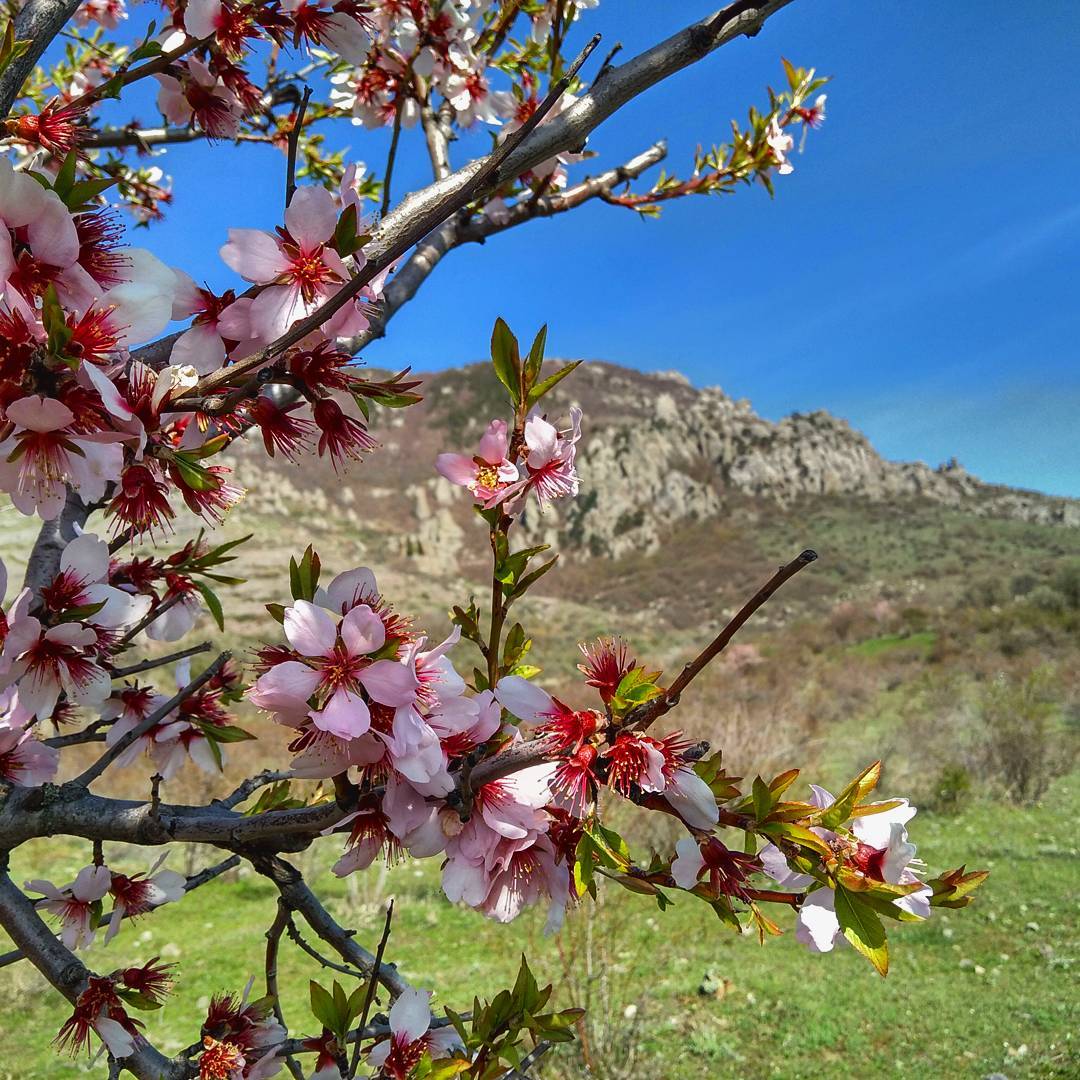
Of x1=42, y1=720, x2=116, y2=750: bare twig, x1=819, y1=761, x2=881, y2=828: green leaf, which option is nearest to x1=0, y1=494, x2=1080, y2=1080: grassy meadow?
x1=42, y1=720, x2=116, y2=750: bare twig

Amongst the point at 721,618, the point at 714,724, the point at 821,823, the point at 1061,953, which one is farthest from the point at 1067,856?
the point at 721,618

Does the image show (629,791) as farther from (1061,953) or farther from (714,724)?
(714,724)

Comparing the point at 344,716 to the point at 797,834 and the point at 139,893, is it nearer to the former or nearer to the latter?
the point at 797,834

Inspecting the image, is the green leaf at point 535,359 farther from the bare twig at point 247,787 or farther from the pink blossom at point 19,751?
the pink blossom at point 19,751

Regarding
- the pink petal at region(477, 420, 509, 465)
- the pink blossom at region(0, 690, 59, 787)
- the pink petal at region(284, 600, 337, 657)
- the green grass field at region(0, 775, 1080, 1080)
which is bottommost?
the green grass field at region(0, 775, 1080, 1080)

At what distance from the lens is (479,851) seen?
79 cm

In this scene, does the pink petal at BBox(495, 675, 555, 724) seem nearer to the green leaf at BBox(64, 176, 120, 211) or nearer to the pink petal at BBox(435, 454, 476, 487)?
the pink petal at BBox(435, 454, 476, 487)

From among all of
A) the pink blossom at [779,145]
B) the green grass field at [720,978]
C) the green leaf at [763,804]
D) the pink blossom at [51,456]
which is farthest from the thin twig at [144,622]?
the green grass field at [720,978]

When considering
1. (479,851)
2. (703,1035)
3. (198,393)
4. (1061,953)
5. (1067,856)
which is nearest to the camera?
(198,393)

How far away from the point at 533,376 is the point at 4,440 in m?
0.48

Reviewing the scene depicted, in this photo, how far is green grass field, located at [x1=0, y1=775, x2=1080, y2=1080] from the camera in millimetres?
4086

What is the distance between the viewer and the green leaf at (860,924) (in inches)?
25.3

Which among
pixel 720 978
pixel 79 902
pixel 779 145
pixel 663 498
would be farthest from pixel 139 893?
pixel 663 498

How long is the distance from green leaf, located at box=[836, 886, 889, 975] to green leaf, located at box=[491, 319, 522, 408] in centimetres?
56
